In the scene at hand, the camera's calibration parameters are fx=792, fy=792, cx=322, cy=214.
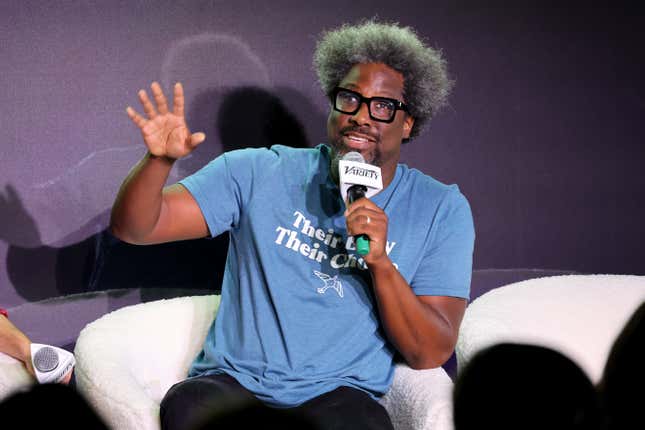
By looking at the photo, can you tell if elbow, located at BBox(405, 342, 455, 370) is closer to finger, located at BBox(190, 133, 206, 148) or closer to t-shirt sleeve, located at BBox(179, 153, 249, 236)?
t-shirt sleeve, located at BBox(179, 153, 249, 236)

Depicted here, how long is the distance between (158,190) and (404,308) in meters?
0.60

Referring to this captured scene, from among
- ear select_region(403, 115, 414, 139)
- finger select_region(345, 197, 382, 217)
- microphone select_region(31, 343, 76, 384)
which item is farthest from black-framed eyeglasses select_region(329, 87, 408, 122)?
microphone select_region(31, 343, 76, 384)

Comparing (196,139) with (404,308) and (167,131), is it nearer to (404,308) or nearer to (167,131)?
(167,131)

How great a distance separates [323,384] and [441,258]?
1.36 ft

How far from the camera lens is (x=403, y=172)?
2.04 m

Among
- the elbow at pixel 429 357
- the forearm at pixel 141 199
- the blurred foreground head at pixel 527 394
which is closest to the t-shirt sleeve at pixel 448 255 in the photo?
the elbow at pixel 429 357

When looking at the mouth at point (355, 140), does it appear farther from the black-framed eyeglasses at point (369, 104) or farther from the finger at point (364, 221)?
the finger at point (364, 221)

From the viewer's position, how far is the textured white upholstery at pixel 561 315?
2.12 meters

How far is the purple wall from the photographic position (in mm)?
2145

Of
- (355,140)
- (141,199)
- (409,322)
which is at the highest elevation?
(355,140)

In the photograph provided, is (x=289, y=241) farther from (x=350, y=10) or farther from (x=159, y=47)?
(x=350, y=10)

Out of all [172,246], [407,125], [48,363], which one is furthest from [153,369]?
[407,125]

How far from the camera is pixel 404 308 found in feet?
5.79

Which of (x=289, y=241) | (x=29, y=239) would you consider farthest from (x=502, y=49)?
Answer: (x=29, y=239)
